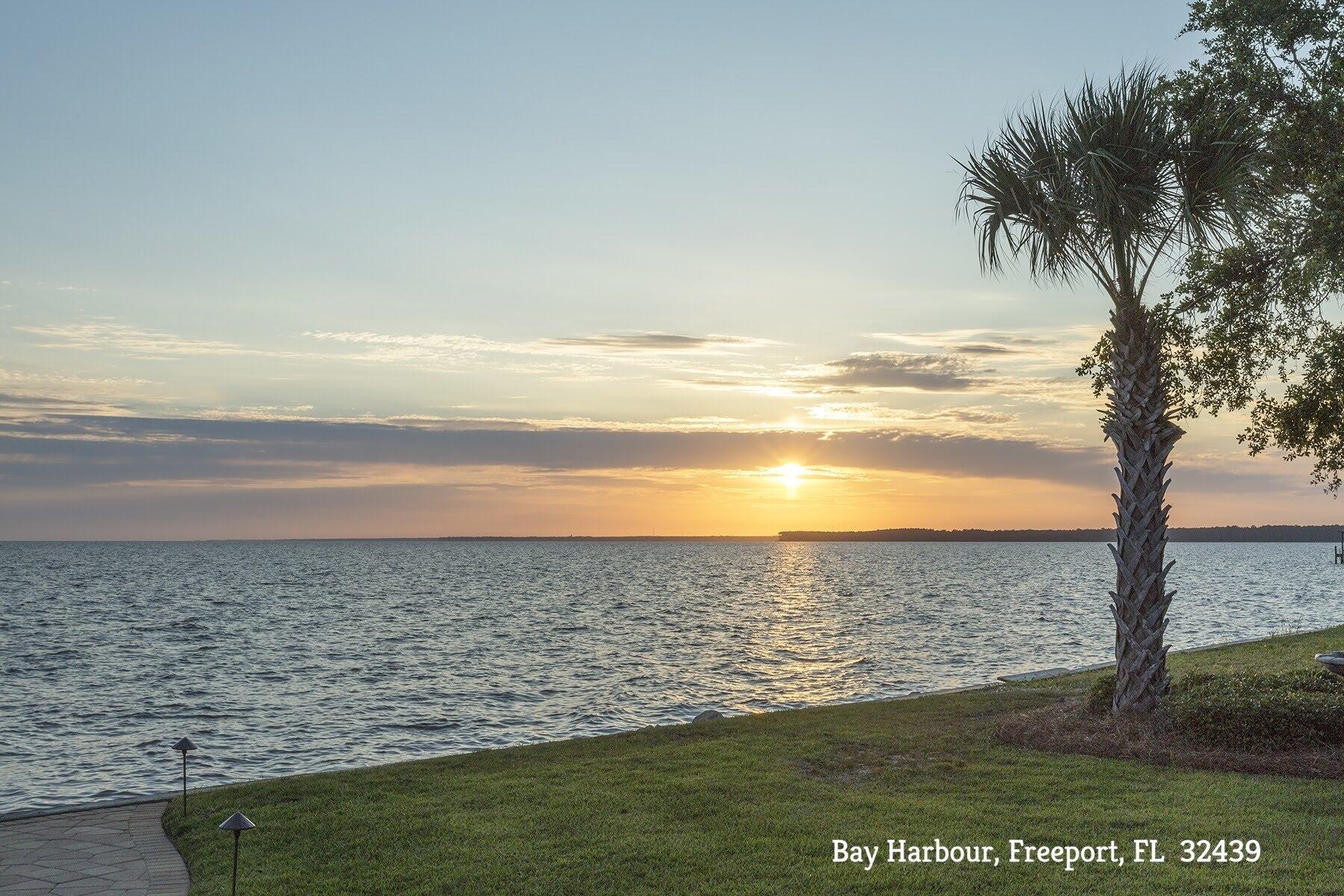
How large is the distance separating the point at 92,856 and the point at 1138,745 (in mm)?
13272

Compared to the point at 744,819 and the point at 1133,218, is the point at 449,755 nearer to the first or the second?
the point at 744,819

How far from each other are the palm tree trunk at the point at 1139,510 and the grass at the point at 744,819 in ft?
6.98

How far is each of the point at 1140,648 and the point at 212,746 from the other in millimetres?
18656

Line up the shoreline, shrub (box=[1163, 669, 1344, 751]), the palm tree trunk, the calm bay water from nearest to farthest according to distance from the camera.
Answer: the shoreline
shrub (box=[1163, 669, 1344, 751])
the palm tree trunk
the calm bay water

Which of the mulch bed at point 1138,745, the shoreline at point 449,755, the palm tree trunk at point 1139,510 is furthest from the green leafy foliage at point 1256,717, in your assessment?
the shoreline at point 449,755

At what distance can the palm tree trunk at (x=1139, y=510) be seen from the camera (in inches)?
563

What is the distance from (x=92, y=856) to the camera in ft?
34.2

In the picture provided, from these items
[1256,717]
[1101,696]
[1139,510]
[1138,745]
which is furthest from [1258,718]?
[1139,510]

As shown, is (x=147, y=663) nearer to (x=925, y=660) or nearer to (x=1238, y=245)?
(x=925, y=660)

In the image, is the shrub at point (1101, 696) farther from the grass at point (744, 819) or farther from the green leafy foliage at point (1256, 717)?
the grass at point (744, 819)

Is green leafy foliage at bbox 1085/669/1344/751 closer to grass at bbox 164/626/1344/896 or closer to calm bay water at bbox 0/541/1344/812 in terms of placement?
grass at bbox 164/626/1344/896

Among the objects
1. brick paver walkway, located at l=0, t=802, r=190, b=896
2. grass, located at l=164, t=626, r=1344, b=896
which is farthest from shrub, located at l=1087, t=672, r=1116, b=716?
brick paver walkway, located at l=0, t=802, r=190, b=896

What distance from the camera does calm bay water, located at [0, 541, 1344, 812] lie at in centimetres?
2089

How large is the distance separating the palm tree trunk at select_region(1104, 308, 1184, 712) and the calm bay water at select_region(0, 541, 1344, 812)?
36.1 ft
